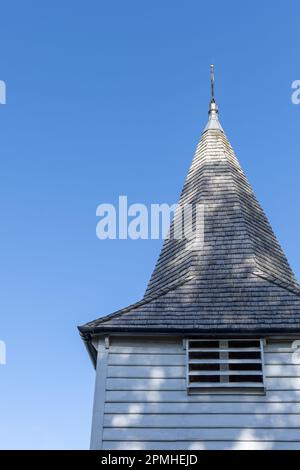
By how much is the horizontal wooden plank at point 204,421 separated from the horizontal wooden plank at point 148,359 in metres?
1.03

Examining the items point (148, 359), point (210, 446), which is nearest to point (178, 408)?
point (210, 446)

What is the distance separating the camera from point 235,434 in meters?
13.0

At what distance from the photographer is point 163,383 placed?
13.7 m

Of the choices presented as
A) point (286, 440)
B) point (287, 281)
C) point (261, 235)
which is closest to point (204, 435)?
point (286, 440)

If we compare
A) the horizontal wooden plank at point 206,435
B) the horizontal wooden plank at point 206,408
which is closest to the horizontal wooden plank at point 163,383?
the horizontal wooden plank at point 206,408

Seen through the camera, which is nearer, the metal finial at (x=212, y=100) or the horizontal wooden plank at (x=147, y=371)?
the horizontal wooden plank at (x=147, y=371)

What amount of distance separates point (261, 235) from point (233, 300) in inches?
133

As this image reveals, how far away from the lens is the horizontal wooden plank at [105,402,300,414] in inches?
522

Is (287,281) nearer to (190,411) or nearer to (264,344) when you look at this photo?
(264,344)

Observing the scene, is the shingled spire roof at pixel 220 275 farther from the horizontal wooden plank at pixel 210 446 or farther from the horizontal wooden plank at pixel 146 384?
the horizontal wooden plank at pixel 210 446

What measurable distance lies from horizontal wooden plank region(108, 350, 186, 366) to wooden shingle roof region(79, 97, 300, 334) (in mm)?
480

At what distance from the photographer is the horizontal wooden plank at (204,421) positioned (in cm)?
1309

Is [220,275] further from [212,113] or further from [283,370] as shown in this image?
[212,113]

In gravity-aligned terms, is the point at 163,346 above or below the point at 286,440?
above
